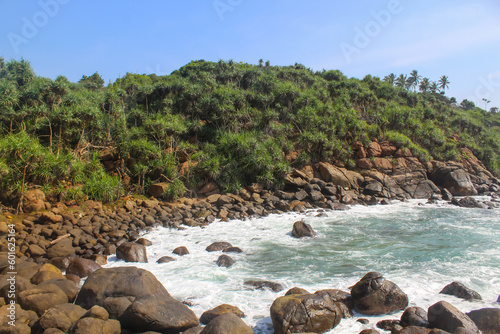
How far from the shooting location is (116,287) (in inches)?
273

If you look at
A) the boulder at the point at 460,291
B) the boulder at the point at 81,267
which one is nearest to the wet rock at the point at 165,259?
the boulder at the point at 81,267

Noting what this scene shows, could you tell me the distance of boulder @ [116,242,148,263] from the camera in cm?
982

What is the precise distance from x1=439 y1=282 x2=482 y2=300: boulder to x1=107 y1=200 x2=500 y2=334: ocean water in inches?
6.3

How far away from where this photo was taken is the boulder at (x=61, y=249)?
9.81 metres

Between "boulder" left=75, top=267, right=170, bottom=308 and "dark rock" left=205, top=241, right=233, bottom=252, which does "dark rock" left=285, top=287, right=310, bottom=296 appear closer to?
"boulder" left=75, top=267, right=170, bottom=308

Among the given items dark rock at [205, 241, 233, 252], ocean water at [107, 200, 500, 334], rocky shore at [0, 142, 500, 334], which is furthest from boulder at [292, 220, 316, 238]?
dark rock at [205, 241, 233, 252]

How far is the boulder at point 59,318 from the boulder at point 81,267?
2.75 meters

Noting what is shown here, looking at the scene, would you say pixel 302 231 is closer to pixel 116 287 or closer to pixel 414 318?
pixel 414 318

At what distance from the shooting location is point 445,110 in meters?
36.7

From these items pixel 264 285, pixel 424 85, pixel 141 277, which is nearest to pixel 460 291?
pixel 264 285

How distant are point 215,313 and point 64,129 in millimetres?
13801

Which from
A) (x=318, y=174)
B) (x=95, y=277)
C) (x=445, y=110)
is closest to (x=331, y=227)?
(x=318, y=174)

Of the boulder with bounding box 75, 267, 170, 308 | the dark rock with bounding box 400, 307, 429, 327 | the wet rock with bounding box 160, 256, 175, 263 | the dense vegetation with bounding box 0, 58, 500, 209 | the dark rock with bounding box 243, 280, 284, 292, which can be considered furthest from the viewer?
the dense vegetation with bounding box 0, 58, 500, 209

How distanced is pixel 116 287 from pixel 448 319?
6.43 metres
